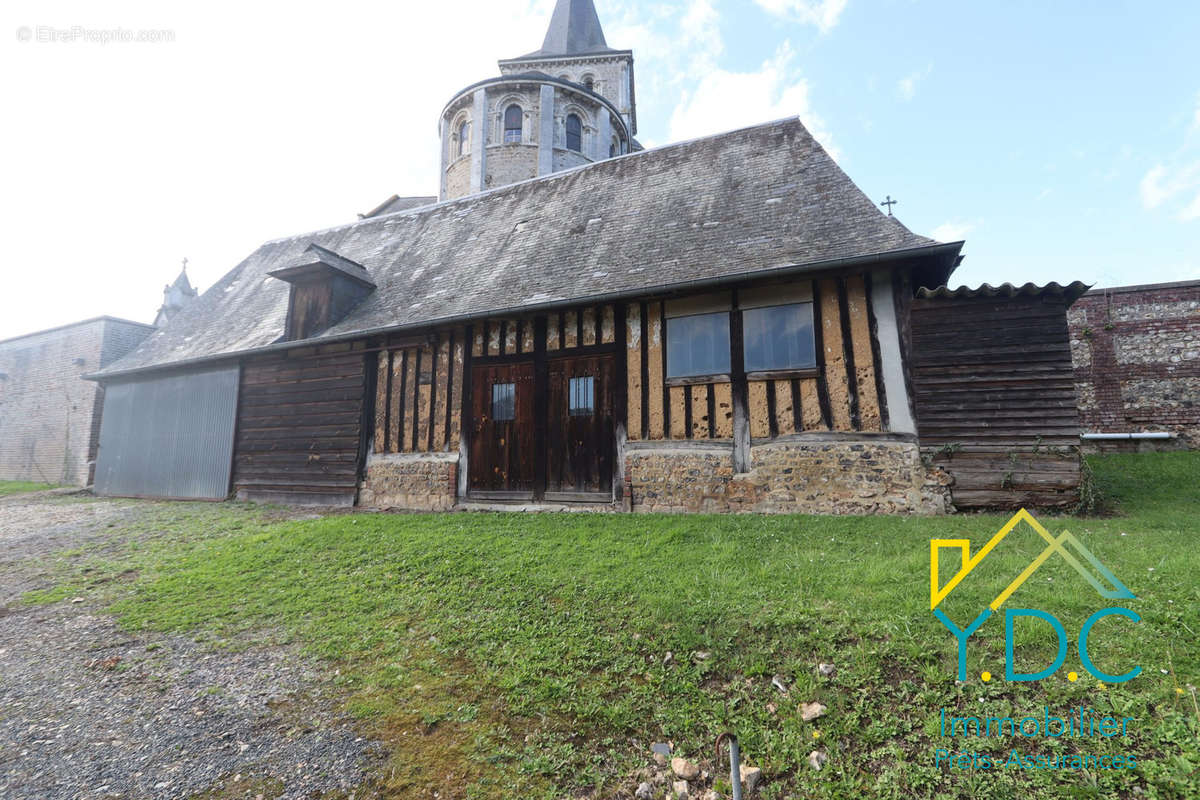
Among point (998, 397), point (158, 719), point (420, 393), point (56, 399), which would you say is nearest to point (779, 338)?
point (998, 397)

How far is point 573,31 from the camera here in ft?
93.1

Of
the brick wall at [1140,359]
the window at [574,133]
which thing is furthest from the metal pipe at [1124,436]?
the window at [574,133]

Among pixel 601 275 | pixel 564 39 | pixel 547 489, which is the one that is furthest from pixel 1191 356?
pixel 564 39

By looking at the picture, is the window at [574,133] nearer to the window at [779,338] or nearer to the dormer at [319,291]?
the dormer at [319,291]

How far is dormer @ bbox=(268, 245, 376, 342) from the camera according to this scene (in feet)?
33.0

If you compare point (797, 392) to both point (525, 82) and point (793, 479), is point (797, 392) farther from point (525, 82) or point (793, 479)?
point (525, 82)

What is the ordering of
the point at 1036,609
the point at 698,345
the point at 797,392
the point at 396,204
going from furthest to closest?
the point at 396,204 < the point at 698,345 < the point at 797,392 < the point at 1036,609

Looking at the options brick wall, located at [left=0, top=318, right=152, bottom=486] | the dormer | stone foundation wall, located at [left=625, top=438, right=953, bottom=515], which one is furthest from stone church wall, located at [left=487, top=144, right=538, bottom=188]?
stone foundation wall, located at [left=625, top=438, right=953, bottom=515]

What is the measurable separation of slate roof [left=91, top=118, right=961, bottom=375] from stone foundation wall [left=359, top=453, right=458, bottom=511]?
2.22 m

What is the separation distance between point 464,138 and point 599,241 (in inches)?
653

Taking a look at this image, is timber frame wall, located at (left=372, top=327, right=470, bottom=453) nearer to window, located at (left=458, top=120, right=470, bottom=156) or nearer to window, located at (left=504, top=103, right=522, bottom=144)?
window, located at (left=504, top=103, right=522, bottom=144)

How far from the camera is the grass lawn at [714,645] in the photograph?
2227mm

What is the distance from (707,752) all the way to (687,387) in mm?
5039

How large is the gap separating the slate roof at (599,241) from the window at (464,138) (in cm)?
1006
